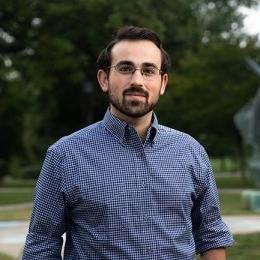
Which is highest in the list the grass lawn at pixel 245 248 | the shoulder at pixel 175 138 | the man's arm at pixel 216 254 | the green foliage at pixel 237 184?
the green foliage at pixel 237 184

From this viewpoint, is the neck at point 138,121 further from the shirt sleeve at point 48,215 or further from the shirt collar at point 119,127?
the shirt sleeve at point 48,215

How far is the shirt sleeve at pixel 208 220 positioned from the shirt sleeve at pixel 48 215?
0.51 meters

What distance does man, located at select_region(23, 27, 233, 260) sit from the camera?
89.4 inches

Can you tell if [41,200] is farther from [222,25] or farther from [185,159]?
[222,25]

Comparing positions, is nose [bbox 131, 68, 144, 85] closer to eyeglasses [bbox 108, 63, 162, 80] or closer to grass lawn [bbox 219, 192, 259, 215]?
eyeglasses [bbox 108, 63, 162, 80]

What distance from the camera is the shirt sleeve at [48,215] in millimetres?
2303

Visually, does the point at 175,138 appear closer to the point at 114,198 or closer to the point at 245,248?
the point at 114,198

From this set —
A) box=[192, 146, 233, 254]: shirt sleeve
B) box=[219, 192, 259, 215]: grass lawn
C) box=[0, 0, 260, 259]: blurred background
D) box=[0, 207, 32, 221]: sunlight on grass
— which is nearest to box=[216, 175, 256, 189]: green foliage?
box=[0, 0, 260, 259]: blurred background

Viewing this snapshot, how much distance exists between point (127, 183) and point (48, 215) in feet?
0.95

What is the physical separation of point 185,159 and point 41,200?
0.53 meters

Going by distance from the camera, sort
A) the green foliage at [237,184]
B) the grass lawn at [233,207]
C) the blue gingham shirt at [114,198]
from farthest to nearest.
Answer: the green foliage at [237,184] < the grass lawn at [233,207] < the blue gingham shirt at [114,198]

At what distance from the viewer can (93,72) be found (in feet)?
106

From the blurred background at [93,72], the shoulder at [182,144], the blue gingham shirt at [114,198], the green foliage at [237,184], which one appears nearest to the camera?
the blue gingham shirt at [114,198]

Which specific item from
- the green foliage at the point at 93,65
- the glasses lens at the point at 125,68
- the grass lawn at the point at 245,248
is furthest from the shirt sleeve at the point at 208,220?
the green foliage at the point at 93,65
